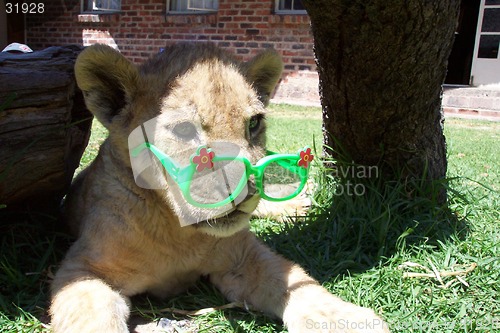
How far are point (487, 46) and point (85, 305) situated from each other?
10747 millimetres

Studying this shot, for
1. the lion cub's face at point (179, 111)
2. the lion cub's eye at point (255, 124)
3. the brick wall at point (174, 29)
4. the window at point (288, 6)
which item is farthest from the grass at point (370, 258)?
the window at point (288, 6)

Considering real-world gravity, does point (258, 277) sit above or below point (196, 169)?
below

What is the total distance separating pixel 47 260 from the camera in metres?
2.85

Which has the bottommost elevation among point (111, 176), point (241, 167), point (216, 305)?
point (216, 305)

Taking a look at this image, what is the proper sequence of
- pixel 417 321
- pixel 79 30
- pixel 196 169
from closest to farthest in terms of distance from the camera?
pixel 196 169
pixel 417 321
pixel 79 30

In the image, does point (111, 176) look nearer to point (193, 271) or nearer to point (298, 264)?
point (193, 271)

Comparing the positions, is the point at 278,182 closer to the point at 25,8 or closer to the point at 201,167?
the point at 201,167

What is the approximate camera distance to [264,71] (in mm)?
2830

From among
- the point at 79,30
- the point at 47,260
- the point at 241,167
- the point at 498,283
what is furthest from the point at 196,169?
the point at 79,30

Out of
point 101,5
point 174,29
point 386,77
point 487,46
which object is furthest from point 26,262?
point 101,5

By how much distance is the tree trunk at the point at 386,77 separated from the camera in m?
2.66

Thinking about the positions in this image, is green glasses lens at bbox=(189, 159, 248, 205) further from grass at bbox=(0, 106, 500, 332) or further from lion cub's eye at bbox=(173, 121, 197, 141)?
grass at bbox=(0, 106, 500, 332)

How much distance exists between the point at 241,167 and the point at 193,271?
2.82ft

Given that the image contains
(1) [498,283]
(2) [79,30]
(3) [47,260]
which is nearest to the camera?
(1) [498,283]
